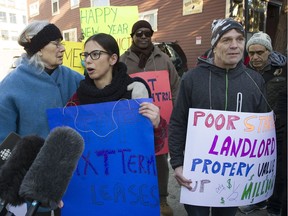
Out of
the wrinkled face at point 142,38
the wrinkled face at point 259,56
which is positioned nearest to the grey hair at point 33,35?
the wrinkled face at point 142,38

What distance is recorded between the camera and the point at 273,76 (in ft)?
10.1

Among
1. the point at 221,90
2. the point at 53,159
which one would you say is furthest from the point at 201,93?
the point at 53,159

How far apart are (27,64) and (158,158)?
182cm

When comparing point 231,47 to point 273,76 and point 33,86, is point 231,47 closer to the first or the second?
point 33,86

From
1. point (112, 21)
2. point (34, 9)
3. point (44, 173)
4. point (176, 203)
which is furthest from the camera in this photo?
point (34, 9)

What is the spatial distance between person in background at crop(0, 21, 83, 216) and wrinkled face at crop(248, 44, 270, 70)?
214 centimetres

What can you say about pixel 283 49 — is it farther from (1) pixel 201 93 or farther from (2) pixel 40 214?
(2) pixel 40 214

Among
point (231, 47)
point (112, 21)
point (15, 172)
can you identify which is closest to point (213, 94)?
point (231, 47)

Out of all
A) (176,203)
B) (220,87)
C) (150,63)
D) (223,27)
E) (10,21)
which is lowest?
(176,203)

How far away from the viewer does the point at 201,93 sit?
1.95 m

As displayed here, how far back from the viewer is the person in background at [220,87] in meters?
1.88

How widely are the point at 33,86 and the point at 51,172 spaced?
0.99 metres

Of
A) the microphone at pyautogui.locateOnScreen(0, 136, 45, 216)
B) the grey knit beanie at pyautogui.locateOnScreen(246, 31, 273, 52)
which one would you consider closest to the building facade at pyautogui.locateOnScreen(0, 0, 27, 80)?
the grey knit beanie at pyautogui.locateOnScreen(246, 31, 273, 52)

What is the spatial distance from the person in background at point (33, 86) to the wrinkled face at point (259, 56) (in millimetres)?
2139
